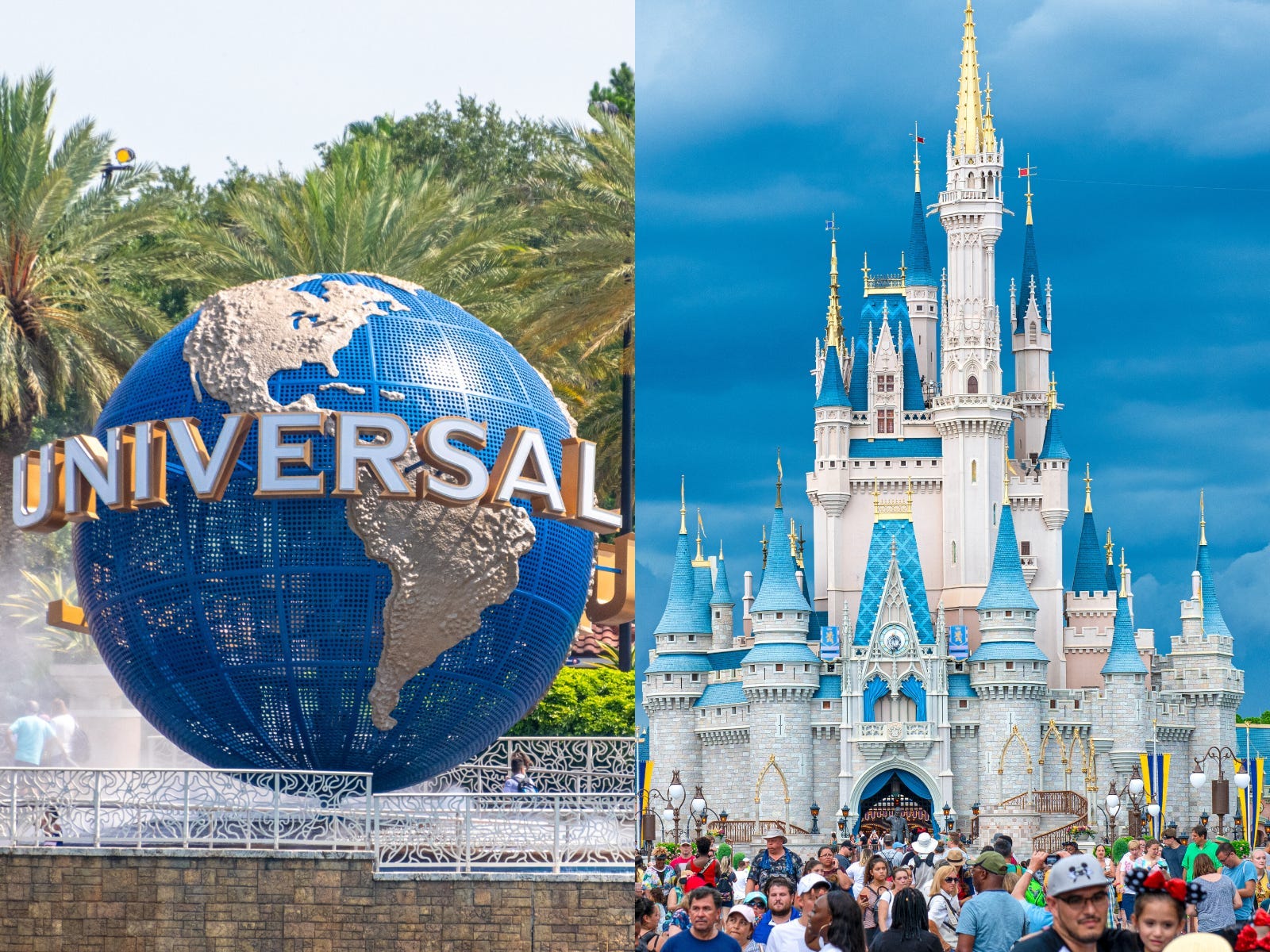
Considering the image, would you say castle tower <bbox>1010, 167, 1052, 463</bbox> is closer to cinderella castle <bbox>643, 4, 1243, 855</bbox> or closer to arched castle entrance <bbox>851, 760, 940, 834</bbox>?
cinderella castle <bbox>643, 4, 1243, 855</bbox>

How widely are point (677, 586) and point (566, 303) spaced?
140ft

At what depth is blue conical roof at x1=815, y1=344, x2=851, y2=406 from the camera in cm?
6594

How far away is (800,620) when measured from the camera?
60.3m

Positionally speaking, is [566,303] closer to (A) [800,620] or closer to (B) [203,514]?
(B) [203,514]

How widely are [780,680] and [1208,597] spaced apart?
14.8 meters

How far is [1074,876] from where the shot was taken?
4809 mm

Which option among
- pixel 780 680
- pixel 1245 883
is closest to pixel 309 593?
pixel 1245 883

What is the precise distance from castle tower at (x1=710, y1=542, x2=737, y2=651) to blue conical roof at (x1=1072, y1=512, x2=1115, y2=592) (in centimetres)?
1126

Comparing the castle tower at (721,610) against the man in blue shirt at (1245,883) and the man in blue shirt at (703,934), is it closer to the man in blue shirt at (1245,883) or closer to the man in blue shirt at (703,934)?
the man in blue shirt at (1245,883)

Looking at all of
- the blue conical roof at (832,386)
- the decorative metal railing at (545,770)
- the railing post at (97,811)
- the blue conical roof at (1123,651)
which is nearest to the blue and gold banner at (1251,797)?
the blue conical roof at (1123,651)

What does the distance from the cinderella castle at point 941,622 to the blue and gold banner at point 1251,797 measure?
8.69 feet

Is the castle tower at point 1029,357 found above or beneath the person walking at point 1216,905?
above

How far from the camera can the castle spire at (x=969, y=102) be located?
65.8 metres

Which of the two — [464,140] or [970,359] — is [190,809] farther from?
[970,359]
